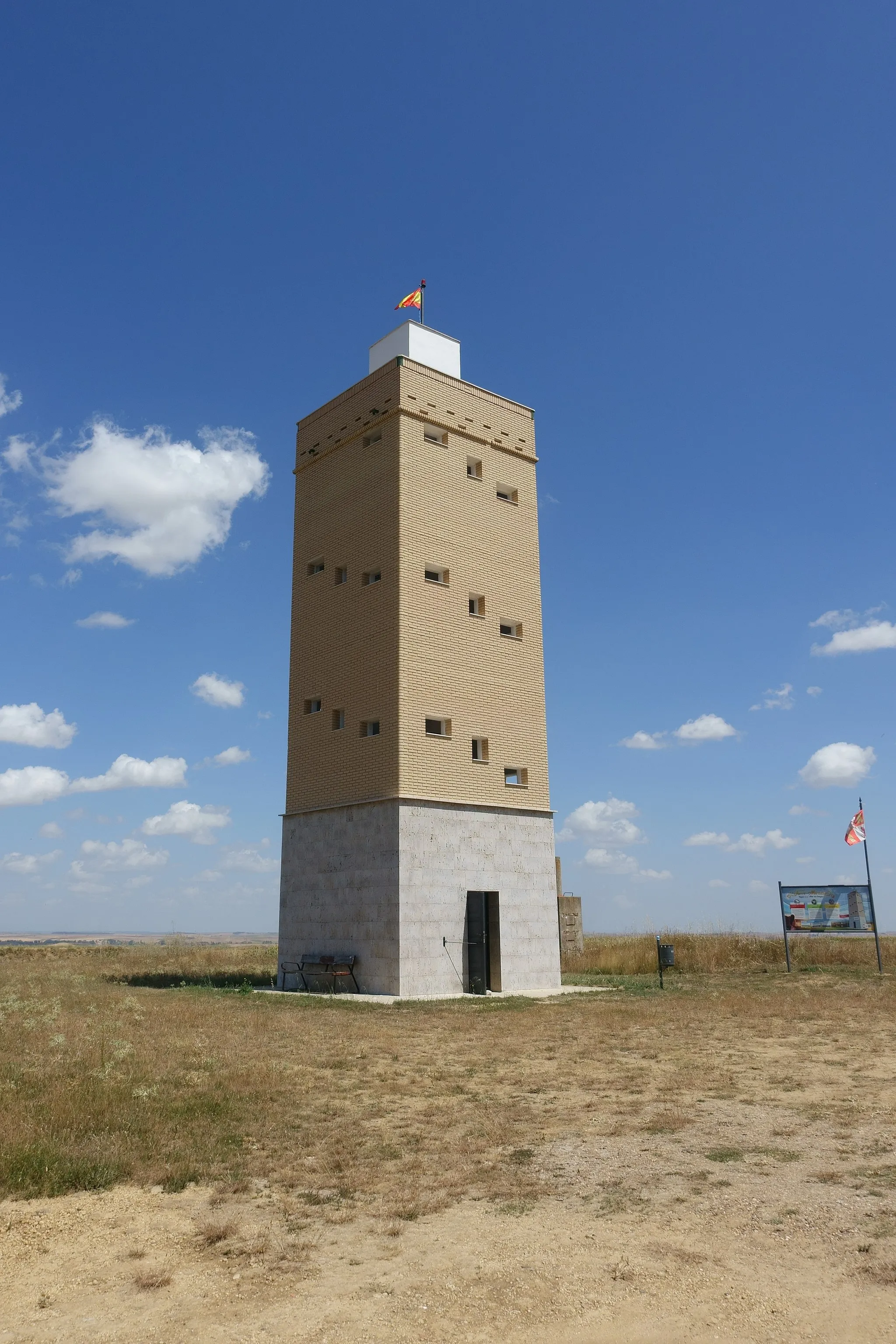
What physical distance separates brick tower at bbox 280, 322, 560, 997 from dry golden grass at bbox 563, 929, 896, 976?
8.30 m

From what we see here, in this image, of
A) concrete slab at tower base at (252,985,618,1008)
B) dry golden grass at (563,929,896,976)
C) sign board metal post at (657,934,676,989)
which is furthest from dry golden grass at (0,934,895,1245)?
dry golden grass at (563,929,896,976)

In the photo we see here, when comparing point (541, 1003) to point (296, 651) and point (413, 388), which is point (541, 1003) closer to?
point (296, 651)

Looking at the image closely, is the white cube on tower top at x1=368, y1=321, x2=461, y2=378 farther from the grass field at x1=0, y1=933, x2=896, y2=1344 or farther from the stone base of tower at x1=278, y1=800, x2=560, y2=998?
the grass field at x1=0, y1=933, x2=896, y2=1344

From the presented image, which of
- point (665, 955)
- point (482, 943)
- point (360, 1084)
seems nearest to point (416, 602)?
point (482, 943)

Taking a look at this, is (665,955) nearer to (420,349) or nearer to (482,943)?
(482,943)

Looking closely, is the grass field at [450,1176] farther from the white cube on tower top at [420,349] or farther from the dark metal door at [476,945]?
the white cube on tower top at [420,349]

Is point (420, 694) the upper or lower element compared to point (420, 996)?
upper

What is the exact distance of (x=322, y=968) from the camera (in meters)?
26.3

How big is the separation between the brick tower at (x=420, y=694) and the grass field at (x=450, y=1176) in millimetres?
9316

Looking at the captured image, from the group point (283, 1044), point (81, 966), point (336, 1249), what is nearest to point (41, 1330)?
point (336, 1249)

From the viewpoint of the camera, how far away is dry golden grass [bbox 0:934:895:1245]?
7.59 m

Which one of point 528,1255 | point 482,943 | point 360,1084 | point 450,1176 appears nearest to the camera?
point 528,1255

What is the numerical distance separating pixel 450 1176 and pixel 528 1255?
6.00ft

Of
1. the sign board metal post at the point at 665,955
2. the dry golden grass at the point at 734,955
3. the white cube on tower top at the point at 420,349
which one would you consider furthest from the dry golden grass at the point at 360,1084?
the white cube on tower top at the point at 420,349
